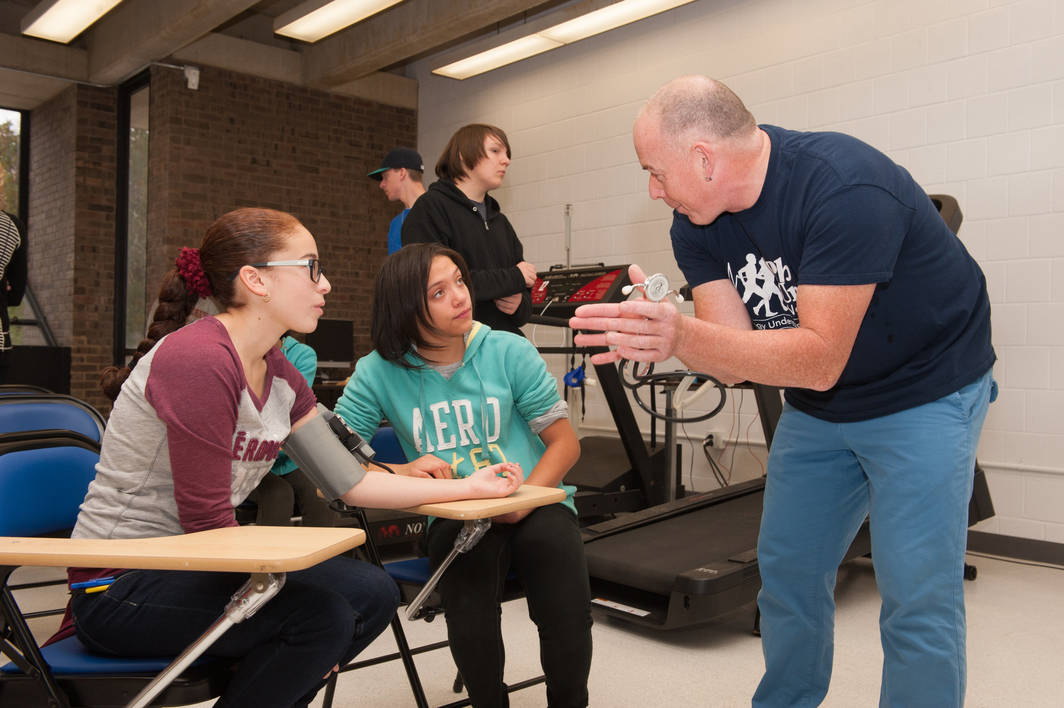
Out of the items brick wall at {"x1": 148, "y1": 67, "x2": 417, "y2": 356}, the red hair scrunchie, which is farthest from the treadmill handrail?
brick wall at {"x1": 148, "y1": 67, "x2": 417, "y2": 356}

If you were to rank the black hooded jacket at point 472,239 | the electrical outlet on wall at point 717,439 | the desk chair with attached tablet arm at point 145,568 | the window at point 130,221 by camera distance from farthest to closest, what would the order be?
the window at point 130,221 → the electrical outlet on wall at point 717,439 → the black hooded jacket at point 472,239 → the desk chair with attached tablet arm at point 145,568

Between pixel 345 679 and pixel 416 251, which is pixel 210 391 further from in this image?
pixel 345 679

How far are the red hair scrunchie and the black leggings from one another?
78 cm

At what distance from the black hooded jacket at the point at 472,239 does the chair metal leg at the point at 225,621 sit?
1.78 m

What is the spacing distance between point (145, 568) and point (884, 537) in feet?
4.11

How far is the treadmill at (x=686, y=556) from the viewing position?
2760mm

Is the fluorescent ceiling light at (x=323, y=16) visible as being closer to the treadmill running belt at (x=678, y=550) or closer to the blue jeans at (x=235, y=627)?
the treadmill running belt at (x=678, y=550)

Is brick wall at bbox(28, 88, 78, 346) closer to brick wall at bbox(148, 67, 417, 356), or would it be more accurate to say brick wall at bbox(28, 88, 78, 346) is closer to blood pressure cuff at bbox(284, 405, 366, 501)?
brick wall at bbox(148, 67, 417, 356)

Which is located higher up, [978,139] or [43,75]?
[43,75]

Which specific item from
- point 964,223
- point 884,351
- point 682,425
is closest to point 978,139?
point 964,223

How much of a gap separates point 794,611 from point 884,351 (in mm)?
590

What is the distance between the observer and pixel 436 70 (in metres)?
6.59

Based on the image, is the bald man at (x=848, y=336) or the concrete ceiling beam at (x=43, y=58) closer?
the bald man at (x=848, y=336)

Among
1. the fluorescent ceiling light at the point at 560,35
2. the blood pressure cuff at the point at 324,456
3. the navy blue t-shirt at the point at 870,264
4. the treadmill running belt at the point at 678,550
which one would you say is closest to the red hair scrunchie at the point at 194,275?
the blood pressure cuff at the point at 324,456
